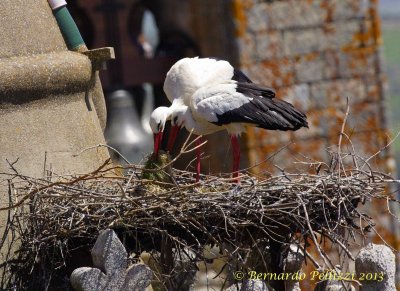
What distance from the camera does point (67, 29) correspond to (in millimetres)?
5008

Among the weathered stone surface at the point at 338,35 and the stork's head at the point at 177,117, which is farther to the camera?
the weathered stone surface at the point at 338,35

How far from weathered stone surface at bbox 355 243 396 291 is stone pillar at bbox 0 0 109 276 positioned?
3.08 feet

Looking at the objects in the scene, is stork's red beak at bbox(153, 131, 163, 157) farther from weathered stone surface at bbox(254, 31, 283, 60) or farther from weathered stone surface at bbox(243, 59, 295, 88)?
weathered stone surface at bbox(254, 31, 283, 60)

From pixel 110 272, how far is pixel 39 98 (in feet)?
2.44

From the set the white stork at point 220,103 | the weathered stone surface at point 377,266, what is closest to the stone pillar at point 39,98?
the white stork at point 220,103

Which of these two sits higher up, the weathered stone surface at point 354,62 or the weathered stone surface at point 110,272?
the weathered stone surface at point 110,272

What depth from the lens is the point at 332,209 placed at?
182 inches

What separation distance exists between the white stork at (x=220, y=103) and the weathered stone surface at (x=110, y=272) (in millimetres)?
1014

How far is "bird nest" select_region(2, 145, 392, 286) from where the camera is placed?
4.52 meters

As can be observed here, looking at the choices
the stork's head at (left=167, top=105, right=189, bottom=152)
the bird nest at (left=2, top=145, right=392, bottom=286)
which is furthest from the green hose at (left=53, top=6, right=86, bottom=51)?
the stork's head at (left=167, top=105, right=189, bottom=152)

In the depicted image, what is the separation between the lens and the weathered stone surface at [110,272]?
168 inches

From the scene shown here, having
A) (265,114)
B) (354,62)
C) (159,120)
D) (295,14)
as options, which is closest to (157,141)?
(159,120)

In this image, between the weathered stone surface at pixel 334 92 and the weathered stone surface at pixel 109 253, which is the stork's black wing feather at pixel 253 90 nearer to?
the weathered stone surface at pixel 109 253

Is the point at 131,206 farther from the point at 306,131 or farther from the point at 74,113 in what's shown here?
the point at 306,131
